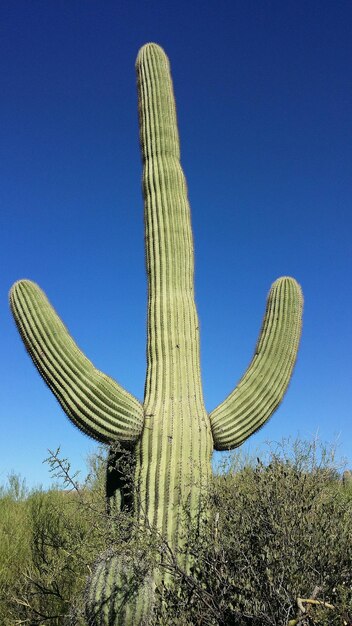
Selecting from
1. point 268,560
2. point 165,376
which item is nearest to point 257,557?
point 268,560

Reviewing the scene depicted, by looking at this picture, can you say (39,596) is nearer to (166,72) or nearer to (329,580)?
(329,580)

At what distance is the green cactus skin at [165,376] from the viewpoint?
185 inches

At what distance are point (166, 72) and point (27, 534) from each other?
6.22 m

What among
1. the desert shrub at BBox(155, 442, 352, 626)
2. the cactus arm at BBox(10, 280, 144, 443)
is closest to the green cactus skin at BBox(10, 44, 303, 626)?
the cactus arm at BBox(10, 280, 144, 443)

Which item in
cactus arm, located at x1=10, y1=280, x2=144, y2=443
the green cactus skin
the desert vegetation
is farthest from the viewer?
cactus arm, located at x1=10, y1=280, x2=144, y2=443

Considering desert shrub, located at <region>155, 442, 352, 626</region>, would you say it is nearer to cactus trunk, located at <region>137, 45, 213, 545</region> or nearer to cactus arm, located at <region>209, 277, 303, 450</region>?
cactus trunk, located at <region>137, 45, 213, 545</region>

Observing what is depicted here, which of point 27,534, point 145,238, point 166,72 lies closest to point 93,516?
point 145,238

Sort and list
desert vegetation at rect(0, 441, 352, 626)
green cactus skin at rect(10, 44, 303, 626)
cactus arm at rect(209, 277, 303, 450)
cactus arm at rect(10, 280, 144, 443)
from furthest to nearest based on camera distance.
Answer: cactus arm at rect(209, 277, 303, 450)
cactus arm at rect(10, 280, 144, 443)
green cactus skin at rect(10, 44, 303, 626)
desert vegetation at rect(0, 441, 352, 626)

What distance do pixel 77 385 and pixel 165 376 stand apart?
0.77m

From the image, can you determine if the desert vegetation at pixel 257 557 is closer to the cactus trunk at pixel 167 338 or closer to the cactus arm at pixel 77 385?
the cactus trunk at pixel 167 338

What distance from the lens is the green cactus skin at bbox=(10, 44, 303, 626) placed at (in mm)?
4711

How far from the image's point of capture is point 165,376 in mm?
5277

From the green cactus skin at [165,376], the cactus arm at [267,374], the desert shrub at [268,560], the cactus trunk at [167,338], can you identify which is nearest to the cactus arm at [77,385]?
the green cactus skin at [165,376]

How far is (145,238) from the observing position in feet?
20.0
